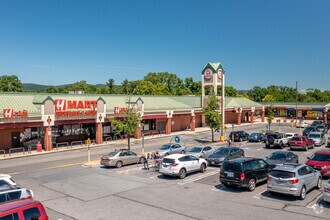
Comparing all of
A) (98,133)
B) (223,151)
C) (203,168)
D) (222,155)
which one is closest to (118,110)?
(98,133)

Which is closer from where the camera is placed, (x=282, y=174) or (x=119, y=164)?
(x=282, y=174)

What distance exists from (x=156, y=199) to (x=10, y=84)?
411ft

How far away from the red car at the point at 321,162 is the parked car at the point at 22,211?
18468 millimetres

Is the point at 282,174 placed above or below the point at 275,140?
above

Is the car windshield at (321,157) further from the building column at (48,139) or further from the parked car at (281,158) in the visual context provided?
the building column at (48,139)

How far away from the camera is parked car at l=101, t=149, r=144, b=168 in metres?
27.9

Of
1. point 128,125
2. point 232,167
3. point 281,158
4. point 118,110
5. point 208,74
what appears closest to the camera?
point 232,167

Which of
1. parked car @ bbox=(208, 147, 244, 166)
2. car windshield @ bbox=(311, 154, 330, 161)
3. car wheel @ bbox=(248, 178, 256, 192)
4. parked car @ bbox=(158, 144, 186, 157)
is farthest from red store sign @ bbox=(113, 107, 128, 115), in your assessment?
car wheel @ bbox=(248, 178, 256, 192)

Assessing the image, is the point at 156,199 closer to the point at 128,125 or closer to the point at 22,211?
the point at 22,211

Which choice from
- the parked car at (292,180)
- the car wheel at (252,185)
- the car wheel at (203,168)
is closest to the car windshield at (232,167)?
the car wheel at (252,185)

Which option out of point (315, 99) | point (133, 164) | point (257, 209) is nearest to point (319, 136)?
point (133, 164)

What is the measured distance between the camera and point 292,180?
1664 centimetres

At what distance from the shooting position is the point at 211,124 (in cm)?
4600

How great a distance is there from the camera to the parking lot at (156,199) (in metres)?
15.3
